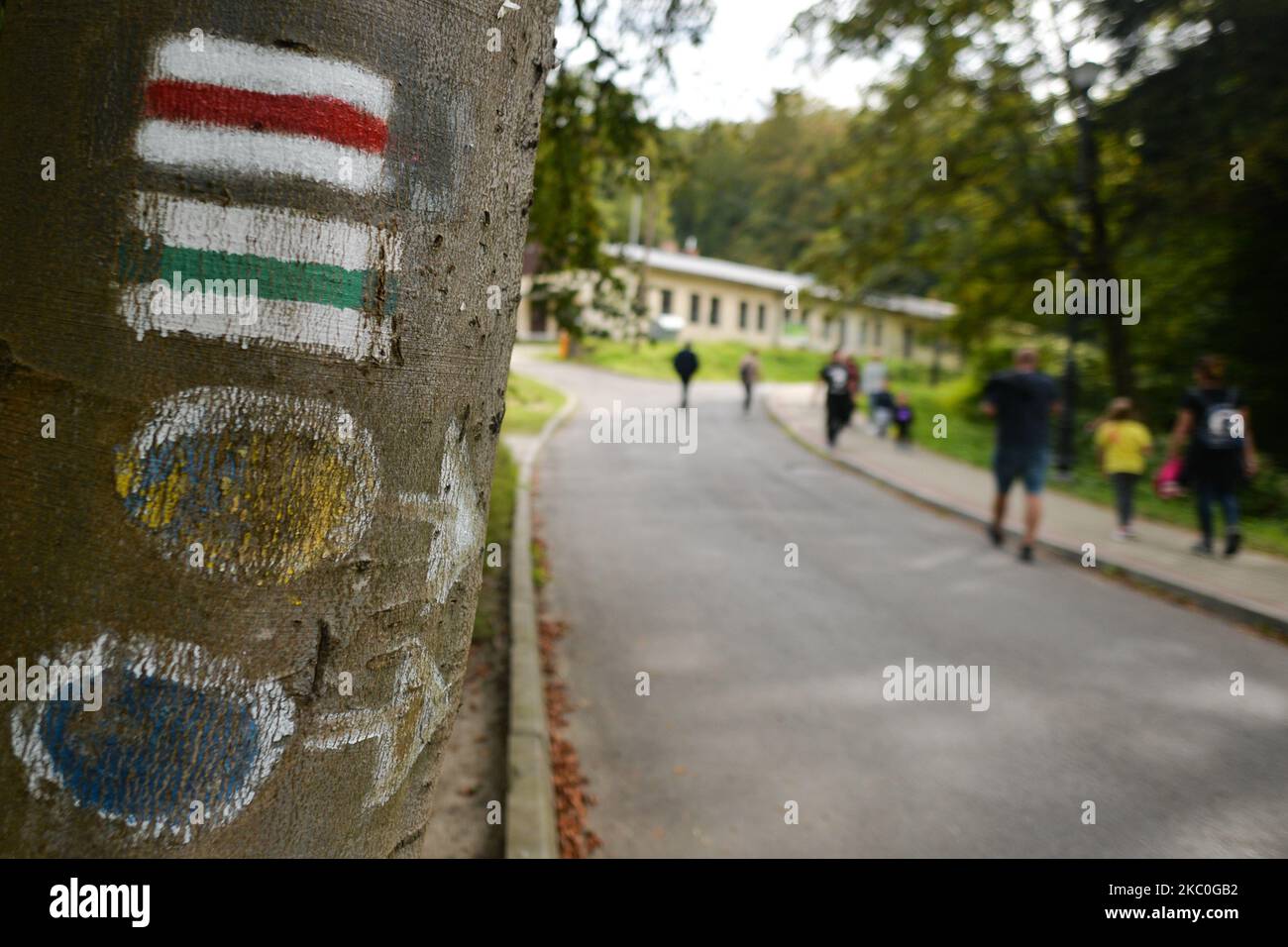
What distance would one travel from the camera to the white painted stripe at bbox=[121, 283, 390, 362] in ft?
3.35

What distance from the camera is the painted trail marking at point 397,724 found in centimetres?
114

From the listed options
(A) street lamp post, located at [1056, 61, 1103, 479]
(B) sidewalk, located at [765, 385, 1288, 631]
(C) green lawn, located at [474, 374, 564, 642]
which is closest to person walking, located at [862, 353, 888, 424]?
(B) sidewalk, located at [765, 385, 1288, 631]

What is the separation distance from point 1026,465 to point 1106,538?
2.04 metres

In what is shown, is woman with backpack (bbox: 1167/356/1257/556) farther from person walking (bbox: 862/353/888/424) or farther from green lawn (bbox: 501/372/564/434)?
person walking (bbox: 862/353/888/424)

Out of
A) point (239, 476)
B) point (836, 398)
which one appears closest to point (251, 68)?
point (239, 476)

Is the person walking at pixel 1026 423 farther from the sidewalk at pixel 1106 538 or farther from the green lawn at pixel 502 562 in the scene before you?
the green lawn at pixel 502 562

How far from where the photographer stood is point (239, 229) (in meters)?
1.02

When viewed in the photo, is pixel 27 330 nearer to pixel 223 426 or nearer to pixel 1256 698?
pixel 223 426

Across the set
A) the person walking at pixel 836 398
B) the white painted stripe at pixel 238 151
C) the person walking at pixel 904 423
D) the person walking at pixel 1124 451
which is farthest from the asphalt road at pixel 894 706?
the person walking at pixel 904 423

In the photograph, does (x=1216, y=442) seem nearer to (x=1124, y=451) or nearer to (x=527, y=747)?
(x=1124, y=451)

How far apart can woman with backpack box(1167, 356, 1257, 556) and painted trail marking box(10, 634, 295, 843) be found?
1001 cm

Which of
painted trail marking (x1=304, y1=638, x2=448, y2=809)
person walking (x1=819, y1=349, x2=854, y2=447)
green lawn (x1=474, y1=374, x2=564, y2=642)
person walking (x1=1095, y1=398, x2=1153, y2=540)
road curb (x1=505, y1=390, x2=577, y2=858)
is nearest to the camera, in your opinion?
painted trail marking (x1=304, y1=638, x2=448, y2=809)
